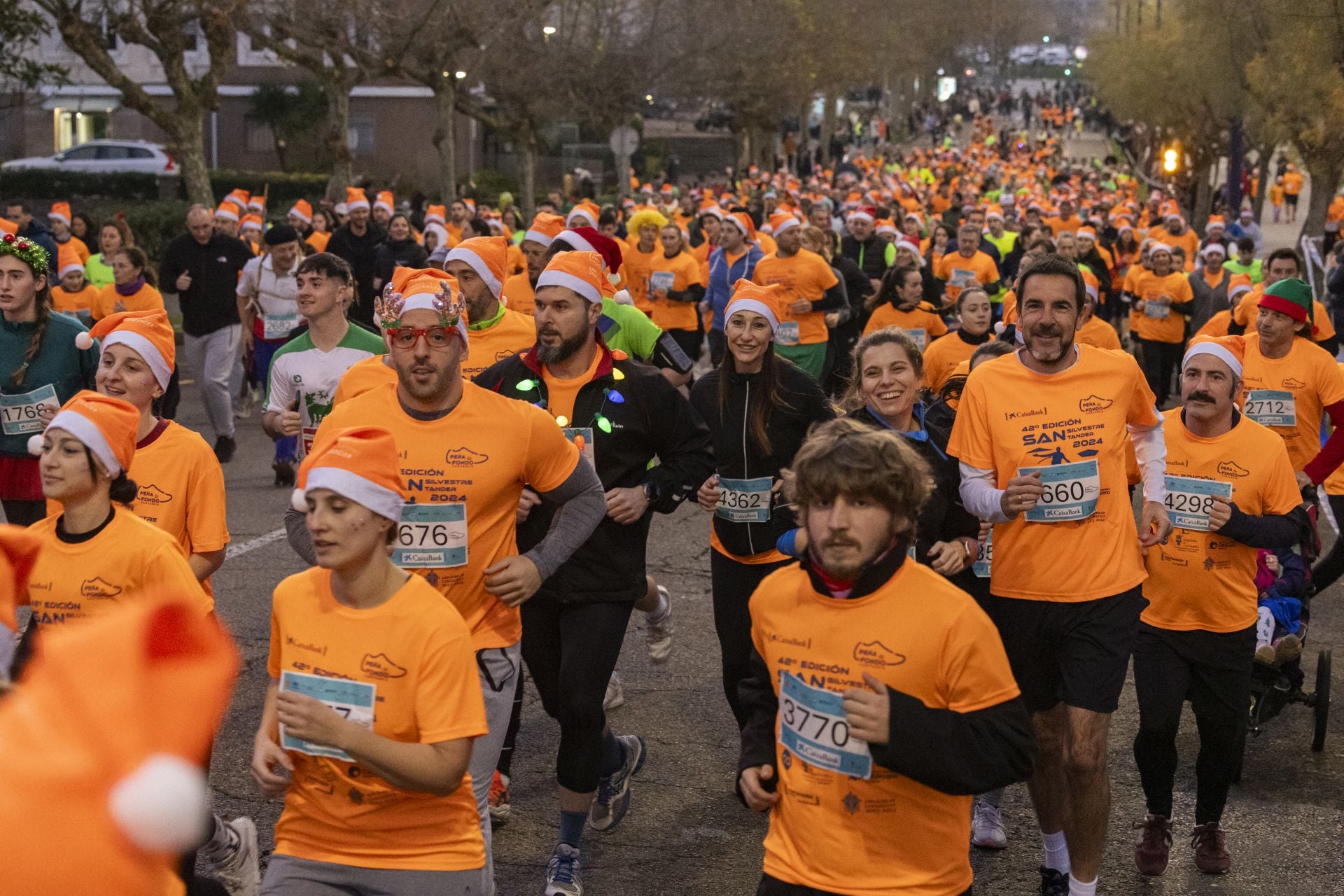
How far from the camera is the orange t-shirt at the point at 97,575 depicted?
182 inches

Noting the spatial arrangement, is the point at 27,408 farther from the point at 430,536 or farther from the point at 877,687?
the point at 877,687

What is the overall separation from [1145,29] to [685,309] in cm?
4327

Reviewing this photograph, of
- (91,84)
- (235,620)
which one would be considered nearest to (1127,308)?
(235,620)

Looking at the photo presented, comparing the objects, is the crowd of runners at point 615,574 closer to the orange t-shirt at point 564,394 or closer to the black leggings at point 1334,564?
the orange t-shirt at point 564,394

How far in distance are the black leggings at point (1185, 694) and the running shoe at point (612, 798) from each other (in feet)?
5.90

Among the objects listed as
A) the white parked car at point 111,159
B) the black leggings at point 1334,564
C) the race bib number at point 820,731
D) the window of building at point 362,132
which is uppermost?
the window of building at point 362,132

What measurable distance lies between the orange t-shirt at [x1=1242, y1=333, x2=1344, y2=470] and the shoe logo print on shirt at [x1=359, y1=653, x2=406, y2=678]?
5841 mm

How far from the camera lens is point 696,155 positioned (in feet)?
241

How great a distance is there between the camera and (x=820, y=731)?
146 inches

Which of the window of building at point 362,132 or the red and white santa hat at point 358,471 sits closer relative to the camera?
the red and white santa hat at point 358,471

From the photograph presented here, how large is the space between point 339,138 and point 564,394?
28591 mm

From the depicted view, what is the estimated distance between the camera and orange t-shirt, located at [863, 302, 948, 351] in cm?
1272

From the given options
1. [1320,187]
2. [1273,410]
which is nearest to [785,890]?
[1273,410]

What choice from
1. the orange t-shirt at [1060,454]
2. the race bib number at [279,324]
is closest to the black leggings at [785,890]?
the orange t-shirt at [1060,454]
